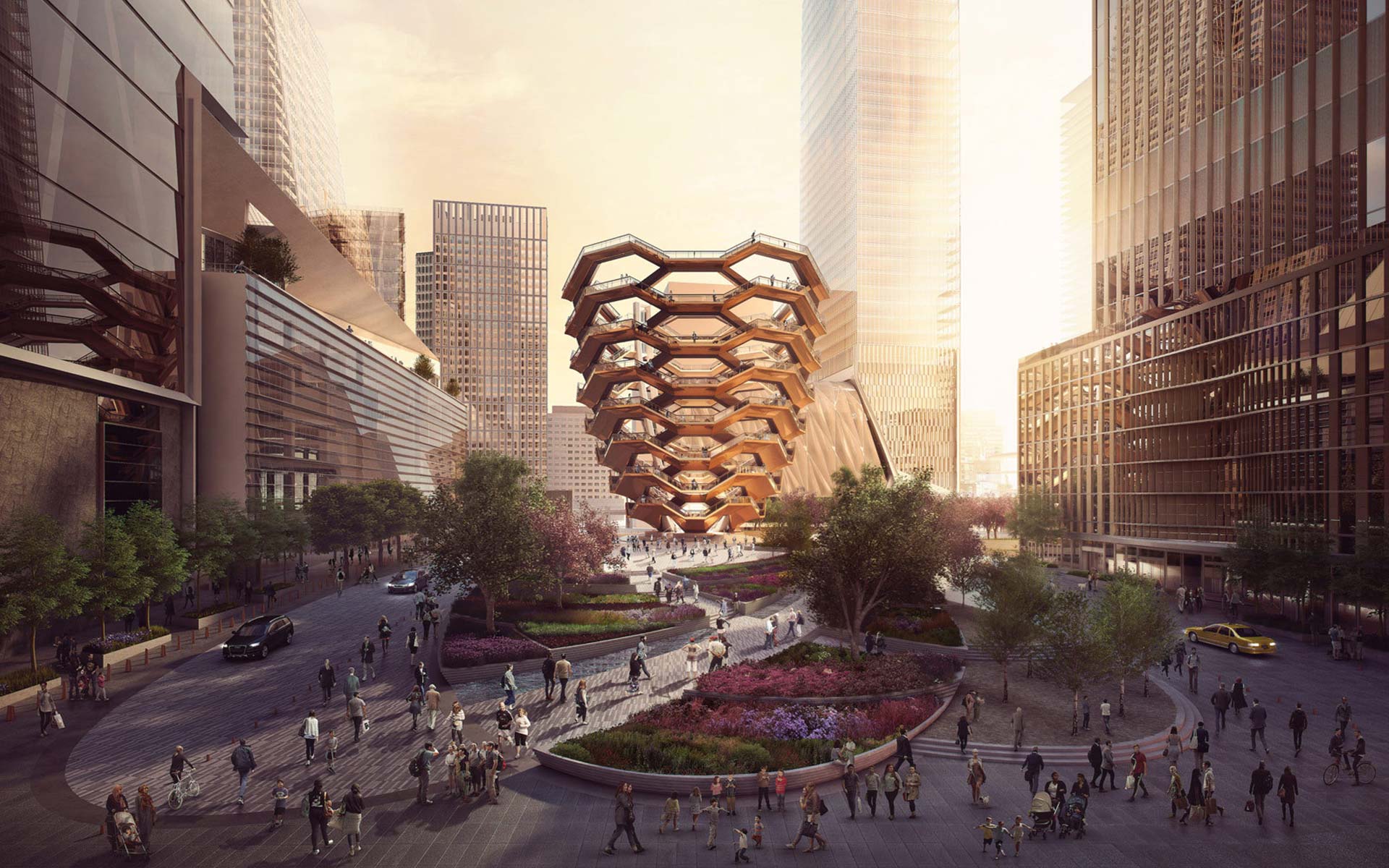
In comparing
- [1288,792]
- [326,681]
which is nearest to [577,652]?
[326,681]

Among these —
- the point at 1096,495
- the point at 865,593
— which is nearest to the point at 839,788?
the point at 865,593

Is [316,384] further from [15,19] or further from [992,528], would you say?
[992,528]

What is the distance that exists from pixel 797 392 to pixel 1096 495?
29.8m

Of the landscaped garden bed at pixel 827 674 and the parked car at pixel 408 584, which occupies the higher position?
the landscaped garden bed at pixel 827 674

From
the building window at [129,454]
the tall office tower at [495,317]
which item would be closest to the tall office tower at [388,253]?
the tall office tower at [495,317]

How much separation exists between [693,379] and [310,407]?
33682 millimetres

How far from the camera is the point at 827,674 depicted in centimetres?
2119

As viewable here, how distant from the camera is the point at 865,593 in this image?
2727cm

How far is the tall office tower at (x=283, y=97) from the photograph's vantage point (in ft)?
243

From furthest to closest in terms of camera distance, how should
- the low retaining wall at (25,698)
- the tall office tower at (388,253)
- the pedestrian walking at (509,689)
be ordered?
the tall office tower at (388,253)
the pedestrian walking at (509,689)
the low retaining wall at (25,698)

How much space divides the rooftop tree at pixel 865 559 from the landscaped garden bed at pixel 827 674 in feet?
6.08

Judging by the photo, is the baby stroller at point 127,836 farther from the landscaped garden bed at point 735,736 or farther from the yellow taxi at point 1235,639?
the yellow taxi at point 1235,639

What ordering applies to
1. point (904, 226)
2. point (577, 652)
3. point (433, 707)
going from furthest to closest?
point (904, 226) → point (577, 652) → point (433, 707)

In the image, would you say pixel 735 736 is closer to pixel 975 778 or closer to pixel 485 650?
pixel 975 778
